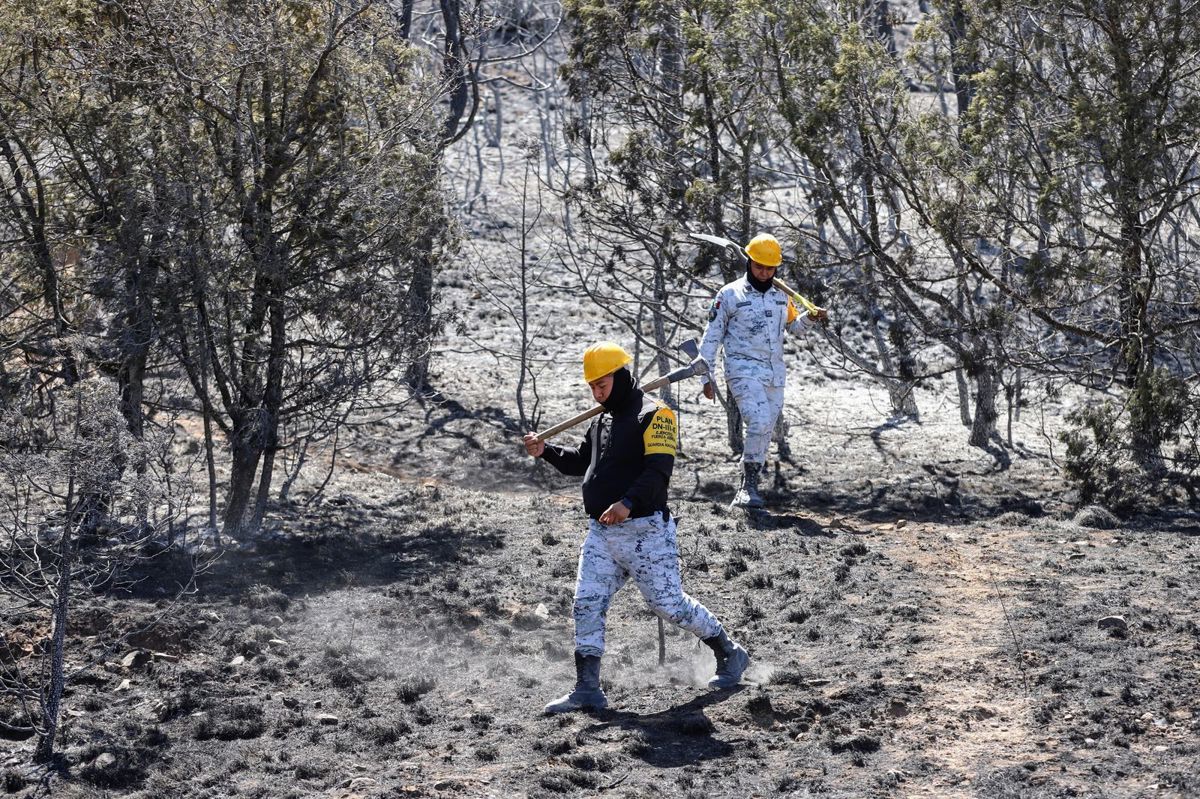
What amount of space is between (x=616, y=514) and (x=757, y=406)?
404 centimetres

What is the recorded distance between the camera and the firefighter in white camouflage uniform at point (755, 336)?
392 inches

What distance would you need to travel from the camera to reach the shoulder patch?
633 centimetres

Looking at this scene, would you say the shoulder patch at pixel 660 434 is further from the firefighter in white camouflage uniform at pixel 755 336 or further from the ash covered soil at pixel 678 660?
the firefighter in white camouflage uniform at pixel 755 336

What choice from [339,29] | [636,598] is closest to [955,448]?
[636,598]

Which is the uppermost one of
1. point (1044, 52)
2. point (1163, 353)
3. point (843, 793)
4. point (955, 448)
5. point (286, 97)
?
point (1044, 52)

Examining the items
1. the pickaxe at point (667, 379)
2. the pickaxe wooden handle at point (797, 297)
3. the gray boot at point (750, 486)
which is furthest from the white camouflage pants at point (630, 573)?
the gray boot at point (750, 486)

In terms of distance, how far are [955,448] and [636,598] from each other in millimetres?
6187

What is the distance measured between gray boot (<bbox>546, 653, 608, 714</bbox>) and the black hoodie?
27.0 inches

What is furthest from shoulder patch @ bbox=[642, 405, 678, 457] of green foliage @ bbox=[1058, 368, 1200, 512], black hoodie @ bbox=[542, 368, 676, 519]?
green foliage @ bbox=[1058, 368, 1200, 512]

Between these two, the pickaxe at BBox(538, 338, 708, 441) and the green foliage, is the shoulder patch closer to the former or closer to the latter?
the pickaxe at BBox(538, 338, 708, 441)

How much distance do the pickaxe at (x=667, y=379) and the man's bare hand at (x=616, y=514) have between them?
439mm

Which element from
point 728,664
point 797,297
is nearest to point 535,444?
point 728,664

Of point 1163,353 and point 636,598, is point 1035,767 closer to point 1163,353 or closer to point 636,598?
point 636,598

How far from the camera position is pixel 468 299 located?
17.8m
